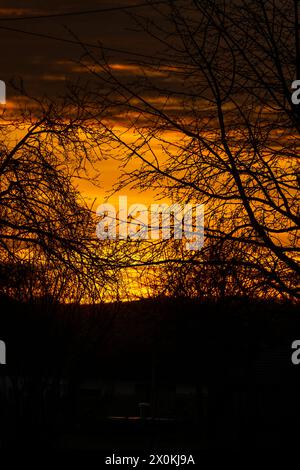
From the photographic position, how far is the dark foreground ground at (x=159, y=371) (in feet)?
56.5

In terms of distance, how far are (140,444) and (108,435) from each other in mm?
4200

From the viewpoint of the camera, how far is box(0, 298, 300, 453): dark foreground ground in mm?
17219

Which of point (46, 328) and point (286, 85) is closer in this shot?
point (286, 85)

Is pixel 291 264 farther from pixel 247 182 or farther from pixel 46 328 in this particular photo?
pixel 46 328

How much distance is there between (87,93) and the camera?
33.2 feet

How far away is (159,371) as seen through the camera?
2042 inches

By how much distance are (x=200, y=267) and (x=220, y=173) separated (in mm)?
1022

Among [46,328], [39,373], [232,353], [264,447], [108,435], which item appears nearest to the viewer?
[264,447]

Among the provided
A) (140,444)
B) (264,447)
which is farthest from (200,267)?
(140,444)
